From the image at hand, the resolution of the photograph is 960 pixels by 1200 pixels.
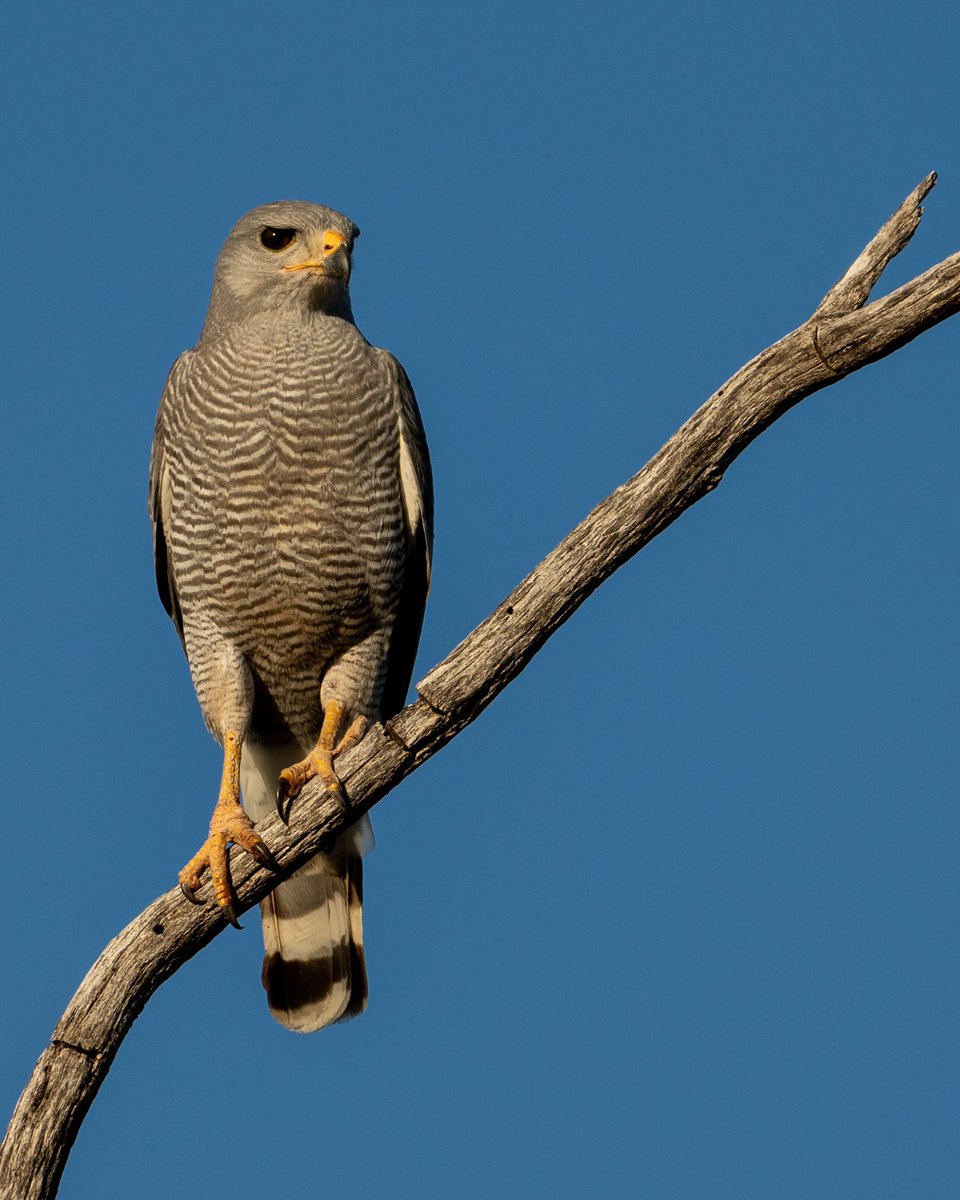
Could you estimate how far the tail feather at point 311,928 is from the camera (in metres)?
6.37

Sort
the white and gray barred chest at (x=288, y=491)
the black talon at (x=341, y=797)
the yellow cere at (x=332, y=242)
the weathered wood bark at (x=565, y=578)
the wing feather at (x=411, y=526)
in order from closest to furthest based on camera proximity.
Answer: the weathered wood bark at (x=565, y=578)
the black talon at (x=341, y=797)
the white and gray barred chest at (x=288, y=491)
the yellow cere at (x=332, y=242)
the wing feather at (x=411, y=526)

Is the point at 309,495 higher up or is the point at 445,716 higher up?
the point at 309,495

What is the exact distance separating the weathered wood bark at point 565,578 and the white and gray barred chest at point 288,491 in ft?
3.95

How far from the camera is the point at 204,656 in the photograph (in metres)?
6.35

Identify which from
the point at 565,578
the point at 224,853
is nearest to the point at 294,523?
the point at 224,853

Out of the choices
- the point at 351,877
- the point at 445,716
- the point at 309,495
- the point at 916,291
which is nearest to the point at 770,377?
the point at 916,291

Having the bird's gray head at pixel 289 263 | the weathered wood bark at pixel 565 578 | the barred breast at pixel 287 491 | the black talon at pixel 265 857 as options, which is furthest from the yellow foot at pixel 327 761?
the bird's gray head at pixel 289 263

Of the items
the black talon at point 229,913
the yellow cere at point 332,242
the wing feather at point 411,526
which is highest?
the yellow cere at point 332,242

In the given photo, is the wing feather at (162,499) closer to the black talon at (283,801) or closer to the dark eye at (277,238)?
the dark eye at (277,238)

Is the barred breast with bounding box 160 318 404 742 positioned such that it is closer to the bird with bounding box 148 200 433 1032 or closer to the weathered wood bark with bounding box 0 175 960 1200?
the bird with bounding box 148 200 433 1032

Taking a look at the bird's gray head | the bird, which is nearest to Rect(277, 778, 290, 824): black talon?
the bird

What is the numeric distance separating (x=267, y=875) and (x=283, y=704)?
4.03 ft

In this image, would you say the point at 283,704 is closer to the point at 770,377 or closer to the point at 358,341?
the point at 358,341

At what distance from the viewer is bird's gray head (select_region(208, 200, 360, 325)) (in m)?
6.25
